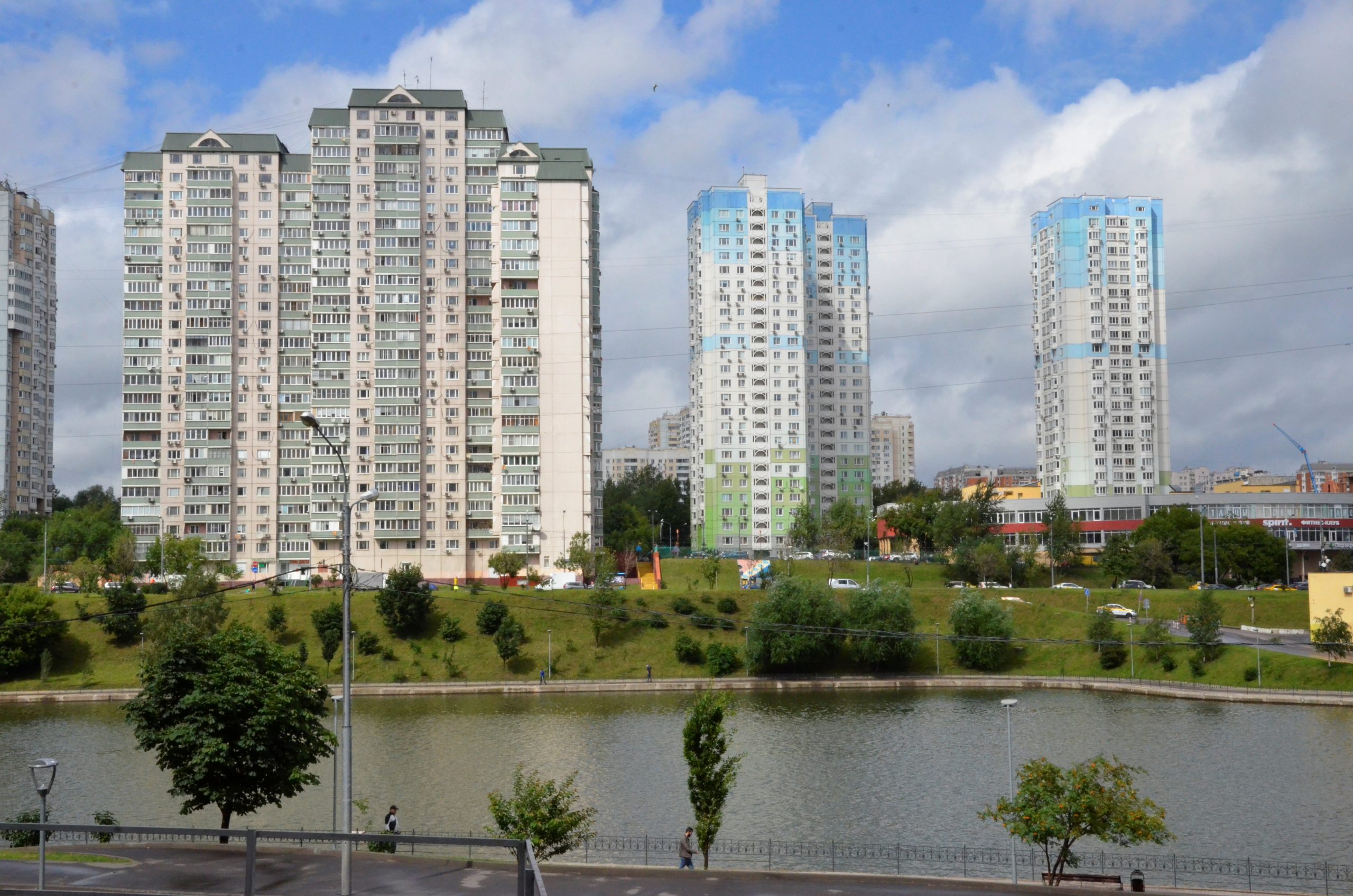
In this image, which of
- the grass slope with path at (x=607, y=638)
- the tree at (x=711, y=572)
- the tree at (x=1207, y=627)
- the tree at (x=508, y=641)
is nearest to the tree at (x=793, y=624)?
the grass slope with path at (x=607, y=638)

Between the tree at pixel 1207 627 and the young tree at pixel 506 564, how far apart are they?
46622mm

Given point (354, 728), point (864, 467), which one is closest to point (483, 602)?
point (354, 728)

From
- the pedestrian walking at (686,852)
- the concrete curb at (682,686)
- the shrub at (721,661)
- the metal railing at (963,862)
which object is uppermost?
the pedestrian walking at (686,852)

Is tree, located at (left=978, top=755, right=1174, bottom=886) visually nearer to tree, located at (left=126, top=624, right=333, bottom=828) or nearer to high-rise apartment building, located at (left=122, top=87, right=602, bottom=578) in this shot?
tree, located at (left=126, top=624, right=333, bottom=828)

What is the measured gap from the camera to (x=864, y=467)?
135m

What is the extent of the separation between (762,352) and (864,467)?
785 inches

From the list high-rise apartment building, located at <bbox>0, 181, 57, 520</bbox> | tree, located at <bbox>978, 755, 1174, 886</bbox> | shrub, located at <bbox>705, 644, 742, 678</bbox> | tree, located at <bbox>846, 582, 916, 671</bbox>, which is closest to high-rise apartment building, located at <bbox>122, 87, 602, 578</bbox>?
shrub, located at <bbox>705, 644, 742, 678</bbox>

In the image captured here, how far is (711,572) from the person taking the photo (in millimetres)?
88438

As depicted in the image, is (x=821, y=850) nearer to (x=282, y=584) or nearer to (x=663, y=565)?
(x=282, y=584)

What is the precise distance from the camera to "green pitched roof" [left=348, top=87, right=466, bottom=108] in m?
94.6

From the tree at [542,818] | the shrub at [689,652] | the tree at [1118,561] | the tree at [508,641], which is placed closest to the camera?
the tree at [542,818]

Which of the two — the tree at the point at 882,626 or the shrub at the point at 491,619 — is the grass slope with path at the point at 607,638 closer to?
the shrub at the point at 491,619

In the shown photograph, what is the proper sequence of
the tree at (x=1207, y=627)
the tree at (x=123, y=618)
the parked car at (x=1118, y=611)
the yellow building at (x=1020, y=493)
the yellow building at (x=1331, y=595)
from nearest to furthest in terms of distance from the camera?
the yellow building at (x=1331, y=595) → the tree at (x=1207, y=627) → the tree at (x=123, y=618) → the parked car at (x=1118, y=611) → the yellow building at (x=1020, y=493)

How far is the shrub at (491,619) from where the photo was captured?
77062 millimetres
